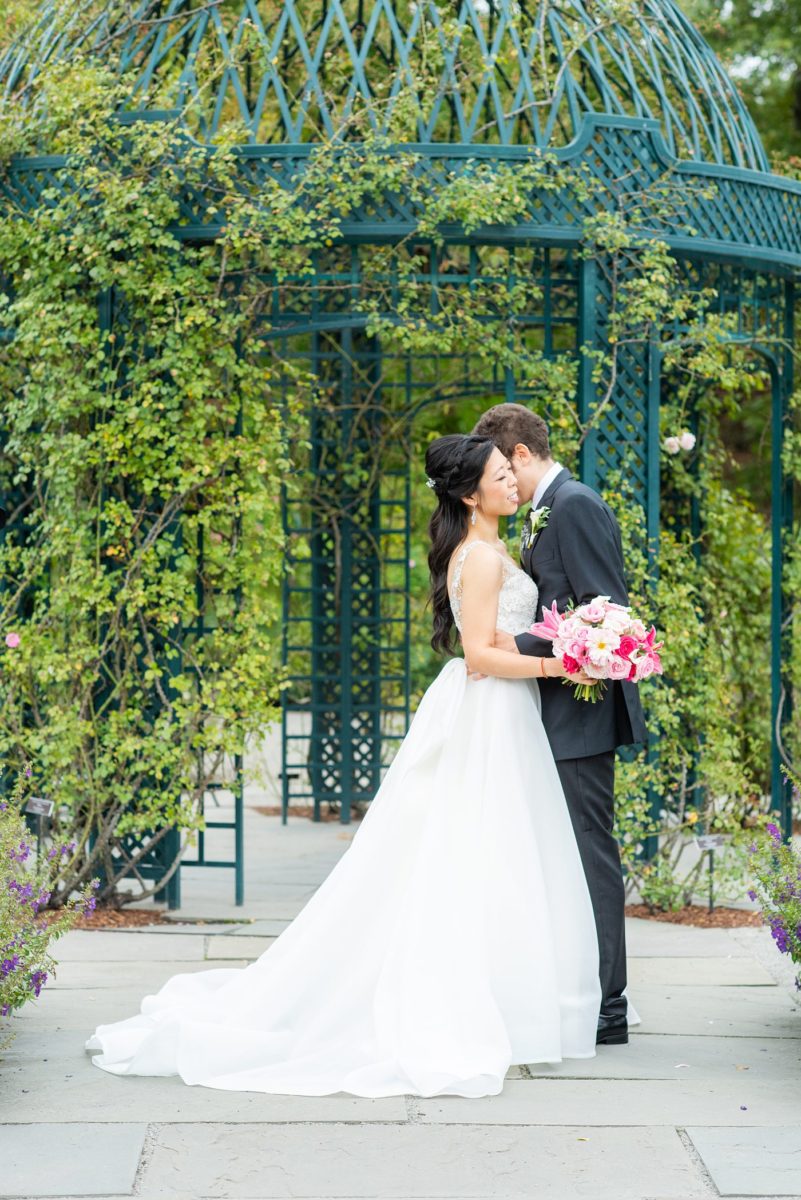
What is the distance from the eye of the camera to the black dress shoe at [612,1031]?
16.0 ft

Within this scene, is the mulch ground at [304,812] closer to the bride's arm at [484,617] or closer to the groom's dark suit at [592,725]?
the groom's dark suit at [592,725]

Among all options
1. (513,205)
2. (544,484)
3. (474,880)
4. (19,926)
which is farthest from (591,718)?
(513,205)

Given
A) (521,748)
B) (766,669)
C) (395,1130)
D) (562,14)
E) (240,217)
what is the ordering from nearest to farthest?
(395,1130), (521,748), (240,217), (562,14), (766,669)

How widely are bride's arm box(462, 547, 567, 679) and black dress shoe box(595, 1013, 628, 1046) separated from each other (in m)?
1.11

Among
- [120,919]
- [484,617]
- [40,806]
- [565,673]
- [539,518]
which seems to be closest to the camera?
[565,673]

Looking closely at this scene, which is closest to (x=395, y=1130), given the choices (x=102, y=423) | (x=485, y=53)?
(x=102, y=423)

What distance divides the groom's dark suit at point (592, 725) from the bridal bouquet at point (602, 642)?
0.24 metres

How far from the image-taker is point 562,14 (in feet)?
23.4

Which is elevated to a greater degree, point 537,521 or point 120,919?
point 537,521

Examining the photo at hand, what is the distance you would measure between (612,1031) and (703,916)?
7.28 ft

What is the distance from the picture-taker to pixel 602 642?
4.54m

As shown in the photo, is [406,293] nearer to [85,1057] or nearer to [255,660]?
[255,660]

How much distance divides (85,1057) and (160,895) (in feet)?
8.37

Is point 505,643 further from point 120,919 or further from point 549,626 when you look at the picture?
point 120,919
